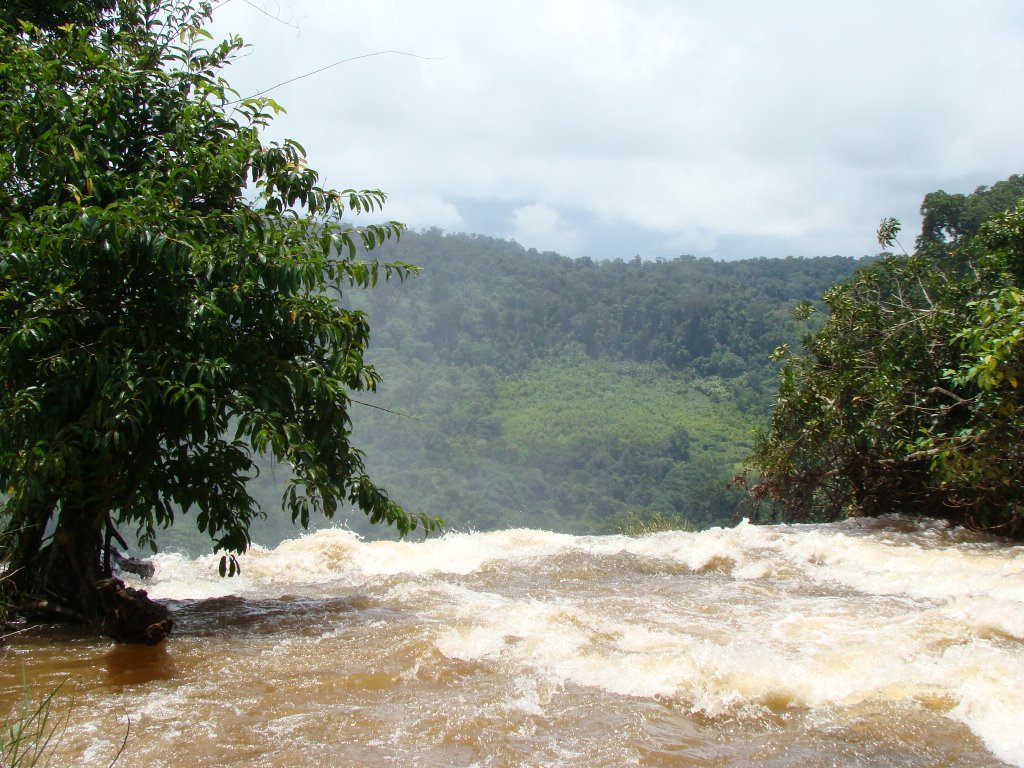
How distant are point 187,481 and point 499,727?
2.60 meters

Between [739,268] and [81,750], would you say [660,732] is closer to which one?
[81,750]

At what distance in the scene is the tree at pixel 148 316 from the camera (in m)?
4.61

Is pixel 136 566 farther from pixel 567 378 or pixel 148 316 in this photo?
pixel 567 378

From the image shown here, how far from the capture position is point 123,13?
675 centimetres

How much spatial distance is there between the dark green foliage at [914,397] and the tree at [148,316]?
581 centimetres

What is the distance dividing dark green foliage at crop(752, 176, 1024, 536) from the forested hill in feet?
58.8

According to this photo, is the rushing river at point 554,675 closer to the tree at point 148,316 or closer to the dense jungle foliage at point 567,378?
the tree at point 148,316

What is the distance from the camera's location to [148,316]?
5066 mm

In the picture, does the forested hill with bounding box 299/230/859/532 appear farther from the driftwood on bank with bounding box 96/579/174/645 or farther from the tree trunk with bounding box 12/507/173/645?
the driftwood on bank with bounding box 96/579/174/645

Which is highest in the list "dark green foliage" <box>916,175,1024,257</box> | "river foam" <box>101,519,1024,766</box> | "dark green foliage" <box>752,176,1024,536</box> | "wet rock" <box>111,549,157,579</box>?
"dark green foliage" <box>916,175,1024,257</box>

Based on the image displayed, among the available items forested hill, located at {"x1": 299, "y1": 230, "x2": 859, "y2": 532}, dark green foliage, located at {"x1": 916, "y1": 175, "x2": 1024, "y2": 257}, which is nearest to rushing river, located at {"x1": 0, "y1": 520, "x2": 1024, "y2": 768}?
dark green foliage, located at {"x1": 916, "y1": 175, "x2": 1024, "y2": 257}

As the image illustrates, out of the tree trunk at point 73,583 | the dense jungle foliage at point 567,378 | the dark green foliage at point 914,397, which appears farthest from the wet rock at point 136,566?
the dense jungle foliage at point 567,378

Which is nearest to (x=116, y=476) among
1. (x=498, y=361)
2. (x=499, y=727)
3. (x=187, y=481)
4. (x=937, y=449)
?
(x=187, y=481)

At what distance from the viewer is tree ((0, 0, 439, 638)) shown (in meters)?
4.61
